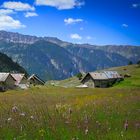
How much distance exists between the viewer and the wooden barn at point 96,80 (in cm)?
14950

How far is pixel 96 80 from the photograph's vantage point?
493 ft

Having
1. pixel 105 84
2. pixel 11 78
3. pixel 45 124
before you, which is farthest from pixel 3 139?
pixel 105 84

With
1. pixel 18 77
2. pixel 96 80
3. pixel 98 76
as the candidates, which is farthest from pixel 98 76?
pixel 18 77

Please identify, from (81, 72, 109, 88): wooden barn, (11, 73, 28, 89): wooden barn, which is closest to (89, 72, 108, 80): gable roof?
(81, 72, 109, 88): wooden barn

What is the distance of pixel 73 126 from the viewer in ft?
35.0

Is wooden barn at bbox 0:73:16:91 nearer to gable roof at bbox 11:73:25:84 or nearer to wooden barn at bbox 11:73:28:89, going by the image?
wooden barn at bbox 11:73:28:89

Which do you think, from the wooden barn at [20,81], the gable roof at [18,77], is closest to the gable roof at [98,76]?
the wooden barn at [20,81]

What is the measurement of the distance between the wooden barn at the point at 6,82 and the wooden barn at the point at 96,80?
39845 millimetres

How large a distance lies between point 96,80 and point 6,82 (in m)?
45.3

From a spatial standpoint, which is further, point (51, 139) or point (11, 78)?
point (11, 78)

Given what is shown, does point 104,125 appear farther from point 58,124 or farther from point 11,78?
point 11,78

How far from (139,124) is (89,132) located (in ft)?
6.83

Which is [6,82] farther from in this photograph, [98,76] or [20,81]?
[98,76]

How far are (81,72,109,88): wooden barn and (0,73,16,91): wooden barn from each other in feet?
131
